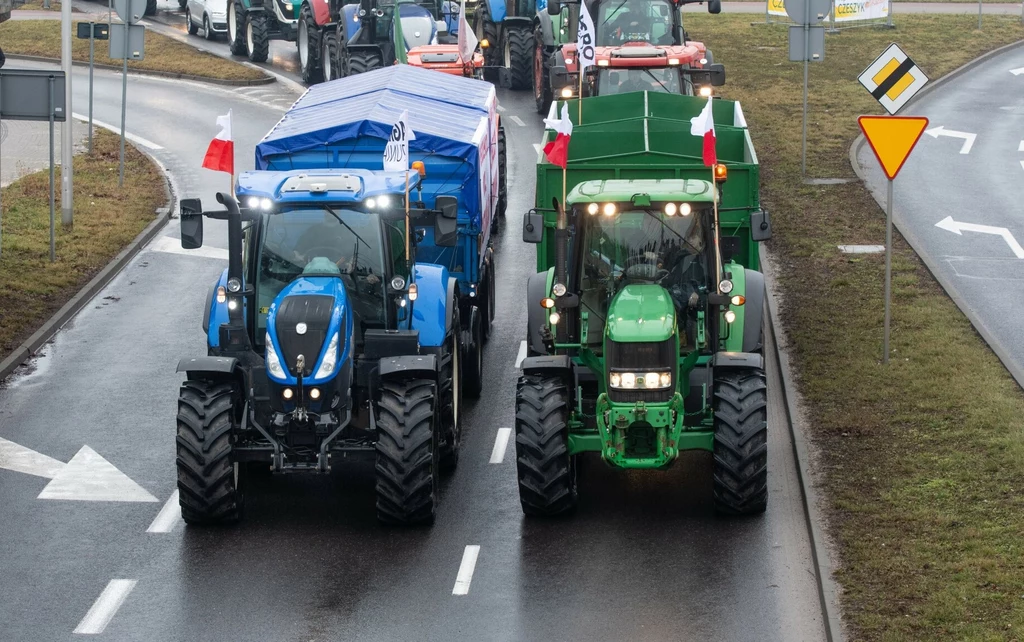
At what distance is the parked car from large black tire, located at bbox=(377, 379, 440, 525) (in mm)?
31525

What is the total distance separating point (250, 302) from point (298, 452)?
4.89 ft

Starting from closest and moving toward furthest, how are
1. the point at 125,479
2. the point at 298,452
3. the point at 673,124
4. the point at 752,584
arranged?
1. the point at 752,584
2. the point at 298,452
3. the point at 125,479
4. the point at 673,124

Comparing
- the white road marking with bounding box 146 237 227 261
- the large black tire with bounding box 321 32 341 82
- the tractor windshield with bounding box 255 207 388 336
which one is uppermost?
the large black tire with bounding box 321 32 341 82

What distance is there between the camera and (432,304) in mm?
16000

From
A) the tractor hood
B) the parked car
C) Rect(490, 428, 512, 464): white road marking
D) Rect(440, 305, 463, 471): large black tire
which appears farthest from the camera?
the parked car

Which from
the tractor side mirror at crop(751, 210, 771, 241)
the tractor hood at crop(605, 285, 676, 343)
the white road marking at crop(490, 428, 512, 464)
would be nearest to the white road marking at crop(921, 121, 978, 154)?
the tractor side mirror at crop(751, 210, 771, 241)

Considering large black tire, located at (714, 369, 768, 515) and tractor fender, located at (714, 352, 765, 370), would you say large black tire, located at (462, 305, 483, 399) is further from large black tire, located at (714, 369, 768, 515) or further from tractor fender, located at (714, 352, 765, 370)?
large black tire, located at (714, 369, 768, 515)

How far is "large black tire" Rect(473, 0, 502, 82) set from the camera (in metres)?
36.2

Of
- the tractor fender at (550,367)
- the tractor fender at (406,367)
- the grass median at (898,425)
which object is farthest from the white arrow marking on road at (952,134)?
the tractor fender at (406,367)

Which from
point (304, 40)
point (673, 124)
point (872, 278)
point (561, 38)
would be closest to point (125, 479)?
point (673, 124)

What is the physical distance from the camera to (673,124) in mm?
19516

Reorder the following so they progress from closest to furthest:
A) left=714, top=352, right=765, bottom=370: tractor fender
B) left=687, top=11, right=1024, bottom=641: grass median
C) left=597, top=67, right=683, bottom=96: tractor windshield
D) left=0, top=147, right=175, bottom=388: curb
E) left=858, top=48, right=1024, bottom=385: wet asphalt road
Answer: left=687, top=11, right=1024, bottom=641: grass median, left=714, top=352, right=765, bottom=370: tractor fender, left=0, top=147, right=175, bottom=388: curb, left=858, top=48, right=1024, bottom=385: wet asphalt road, left=597, top=67, right=683, bottom=96: tractor windshield

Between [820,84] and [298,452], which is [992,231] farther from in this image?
[298,452]

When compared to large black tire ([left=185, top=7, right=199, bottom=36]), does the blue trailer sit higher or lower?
lower
